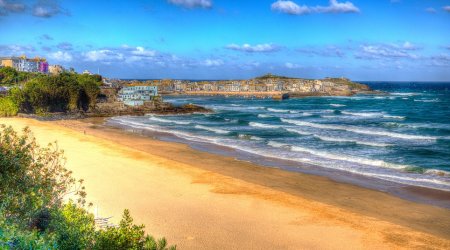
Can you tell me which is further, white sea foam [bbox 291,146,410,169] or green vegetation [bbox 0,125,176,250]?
white sea foam [bbox 291,146,410,169]

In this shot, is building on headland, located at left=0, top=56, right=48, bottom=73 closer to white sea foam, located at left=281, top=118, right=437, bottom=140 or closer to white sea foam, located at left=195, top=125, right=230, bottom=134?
white sea foam, located at left=195, top=125, right=230, bottom=134

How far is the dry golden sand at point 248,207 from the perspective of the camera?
1384 centimetres

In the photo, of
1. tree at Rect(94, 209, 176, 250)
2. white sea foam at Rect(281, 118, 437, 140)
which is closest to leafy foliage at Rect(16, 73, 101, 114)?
white sea foam at Rect(281, 118, 437, 140)

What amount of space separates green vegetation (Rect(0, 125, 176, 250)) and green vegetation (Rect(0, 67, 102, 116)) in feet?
161

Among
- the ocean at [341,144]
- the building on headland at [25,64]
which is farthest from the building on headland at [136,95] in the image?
the building on headland at [25,64]

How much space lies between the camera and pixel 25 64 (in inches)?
5531

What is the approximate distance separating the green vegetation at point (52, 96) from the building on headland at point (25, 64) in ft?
260

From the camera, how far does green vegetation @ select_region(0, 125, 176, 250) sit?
748 cm

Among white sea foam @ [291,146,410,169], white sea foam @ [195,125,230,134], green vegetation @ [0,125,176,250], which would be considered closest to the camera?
green vegetation @ [0,125,176,250]

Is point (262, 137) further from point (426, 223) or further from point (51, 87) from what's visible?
point (51, 87)

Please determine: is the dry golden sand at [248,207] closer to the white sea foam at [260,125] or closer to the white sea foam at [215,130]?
the white sea foam at [215,130]

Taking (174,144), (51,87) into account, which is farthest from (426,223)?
(51,87)

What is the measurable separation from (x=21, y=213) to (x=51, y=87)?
57.1 meters

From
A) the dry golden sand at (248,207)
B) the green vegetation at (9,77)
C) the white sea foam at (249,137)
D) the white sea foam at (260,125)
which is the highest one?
the green vegetation at (9,77)
